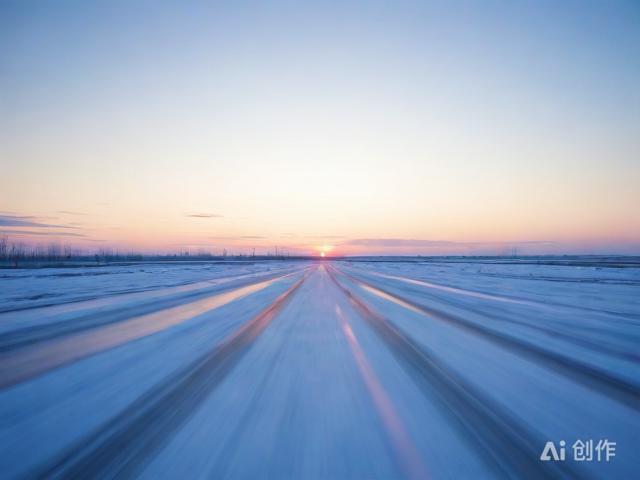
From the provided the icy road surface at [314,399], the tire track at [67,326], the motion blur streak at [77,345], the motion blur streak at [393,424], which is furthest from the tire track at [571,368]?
the tire track at [67,326]

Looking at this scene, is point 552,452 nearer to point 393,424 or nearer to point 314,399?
point 393,424

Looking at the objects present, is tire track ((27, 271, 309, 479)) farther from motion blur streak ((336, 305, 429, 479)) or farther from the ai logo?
the ai logo

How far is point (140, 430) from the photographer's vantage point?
209cm

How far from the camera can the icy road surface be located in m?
1.83

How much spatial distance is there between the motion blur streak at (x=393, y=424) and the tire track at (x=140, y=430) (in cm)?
144

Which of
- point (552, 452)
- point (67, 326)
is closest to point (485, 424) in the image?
point (552, 452)

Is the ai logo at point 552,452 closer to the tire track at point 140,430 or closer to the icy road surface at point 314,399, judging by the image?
the icy road surface at point 314,399

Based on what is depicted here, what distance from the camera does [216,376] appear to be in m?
3.11

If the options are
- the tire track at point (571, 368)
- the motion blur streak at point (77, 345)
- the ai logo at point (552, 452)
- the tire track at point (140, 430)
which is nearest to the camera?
the tire track at point (140, 430)

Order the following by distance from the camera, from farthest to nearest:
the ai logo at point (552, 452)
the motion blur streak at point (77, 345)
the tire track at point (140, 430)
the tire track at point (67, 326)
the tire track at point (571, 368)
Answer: the tire track at point (67, 326) → the motion blur streak at point (77, 345) → the tire track at point (571, 368) → the ai logo at point (552, 452) → the tire track at point (140, 430)

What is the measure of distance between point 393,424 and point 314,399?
28.0 inches

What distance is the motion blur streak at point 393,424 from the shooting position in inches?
70.8

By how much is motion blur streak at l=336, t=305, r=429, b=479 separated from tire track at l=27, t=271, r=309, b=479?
A: 4.72 feet

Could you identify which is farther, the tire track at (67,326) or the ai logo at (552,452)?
the tire track at (67,326)
